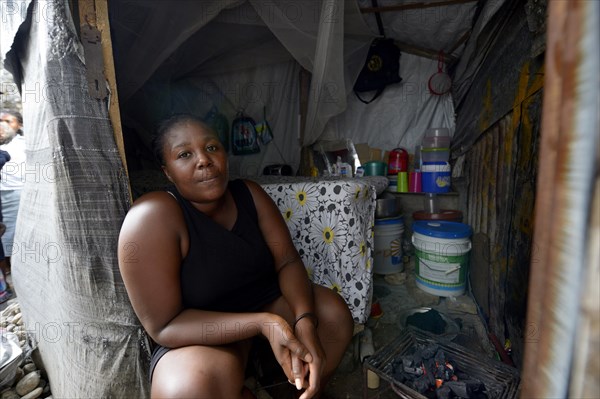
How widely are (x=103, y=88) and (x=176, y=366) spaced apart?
3.77 ft

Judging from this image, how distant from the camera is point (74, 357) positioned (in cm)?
135

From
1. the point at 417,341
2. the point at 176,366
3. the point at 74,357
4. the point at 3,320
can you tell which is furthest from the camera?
the point at 3,320

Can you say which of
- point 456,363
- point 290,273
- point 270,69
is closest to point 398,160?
point 270,69

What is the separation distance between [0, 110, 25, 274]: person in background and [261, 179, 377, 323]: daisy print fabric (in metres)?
3.50

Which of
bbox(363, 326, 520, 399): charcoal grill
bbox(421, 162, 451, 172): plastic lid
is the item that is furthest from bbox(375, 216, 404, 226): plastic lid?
bbox(363, 326, 520, 399): charcoal grill

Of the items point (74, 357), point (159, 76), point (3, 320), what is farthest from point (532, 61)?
point (3, 320)

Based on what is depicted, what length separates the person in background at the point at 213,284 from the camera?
1.06m

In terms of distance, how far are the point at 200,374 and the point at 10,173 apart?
4.23 meters

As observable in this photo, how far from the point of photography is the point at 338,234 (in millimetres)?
1802

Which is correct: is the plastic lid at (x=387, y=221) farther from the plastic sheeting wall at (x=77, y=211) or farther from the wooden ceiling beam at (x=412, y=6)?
the plastic sheeting wall at (x=77, y=211)

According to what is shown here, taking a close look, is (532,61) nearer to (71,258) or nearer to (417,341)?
(417,341)

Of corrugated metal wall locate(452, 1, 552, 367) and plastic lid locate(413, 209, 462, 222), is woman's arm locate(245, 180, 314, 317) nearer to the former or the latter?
corrugated metal wall locate(452, 1, 552, 367)

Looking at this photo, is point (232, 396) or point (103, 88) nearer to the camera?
point (232, 396)

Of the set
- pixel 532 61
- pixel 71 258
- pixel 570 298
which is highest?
pixel 532 61
